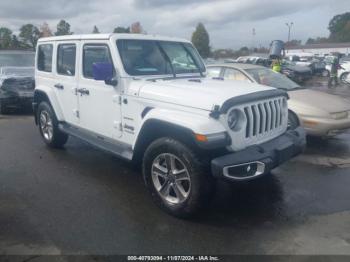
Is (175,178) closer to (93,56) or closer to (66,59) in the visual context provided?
(93,56)

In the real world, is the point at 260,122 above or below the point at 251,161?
above

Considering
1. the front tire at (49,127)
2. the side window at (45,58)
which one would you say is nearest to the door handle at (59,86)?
the side window at (45,58)

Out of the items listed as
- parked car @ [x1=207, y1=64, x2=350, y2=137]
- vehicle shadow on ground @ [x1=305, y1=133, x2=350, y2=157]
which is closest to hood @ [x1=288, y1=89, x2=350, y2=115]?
parked car @ [x1=207, y1=64, x2=350, y2=137]

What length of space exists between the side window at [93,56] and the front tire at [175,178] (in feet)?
5.26

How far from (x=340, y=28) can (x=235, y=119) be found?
5047 inches

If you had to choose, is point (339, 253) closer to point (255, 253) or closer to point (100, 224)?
point (255, 253)

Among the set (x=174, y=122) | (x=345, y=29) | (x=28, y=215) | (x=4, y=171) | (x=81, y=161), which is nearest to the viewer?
(x=174, y=122)

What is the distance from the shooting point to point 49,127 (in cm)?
685

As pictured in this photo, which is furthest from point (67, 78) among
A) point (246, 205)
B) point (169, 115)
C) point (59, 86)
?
point (246, 205)

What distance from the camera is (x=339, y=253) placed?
3402 mm

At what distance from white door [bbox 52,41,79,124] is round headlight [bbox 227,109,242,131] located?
280cm

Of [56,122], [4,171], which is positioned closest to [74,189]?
[4,171]

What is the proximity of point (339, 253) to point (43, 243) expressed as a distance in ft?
9.49

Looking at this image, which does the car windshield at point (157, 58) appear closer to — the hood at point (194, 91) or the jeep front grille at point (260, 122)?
the hood at point (194, 91)
